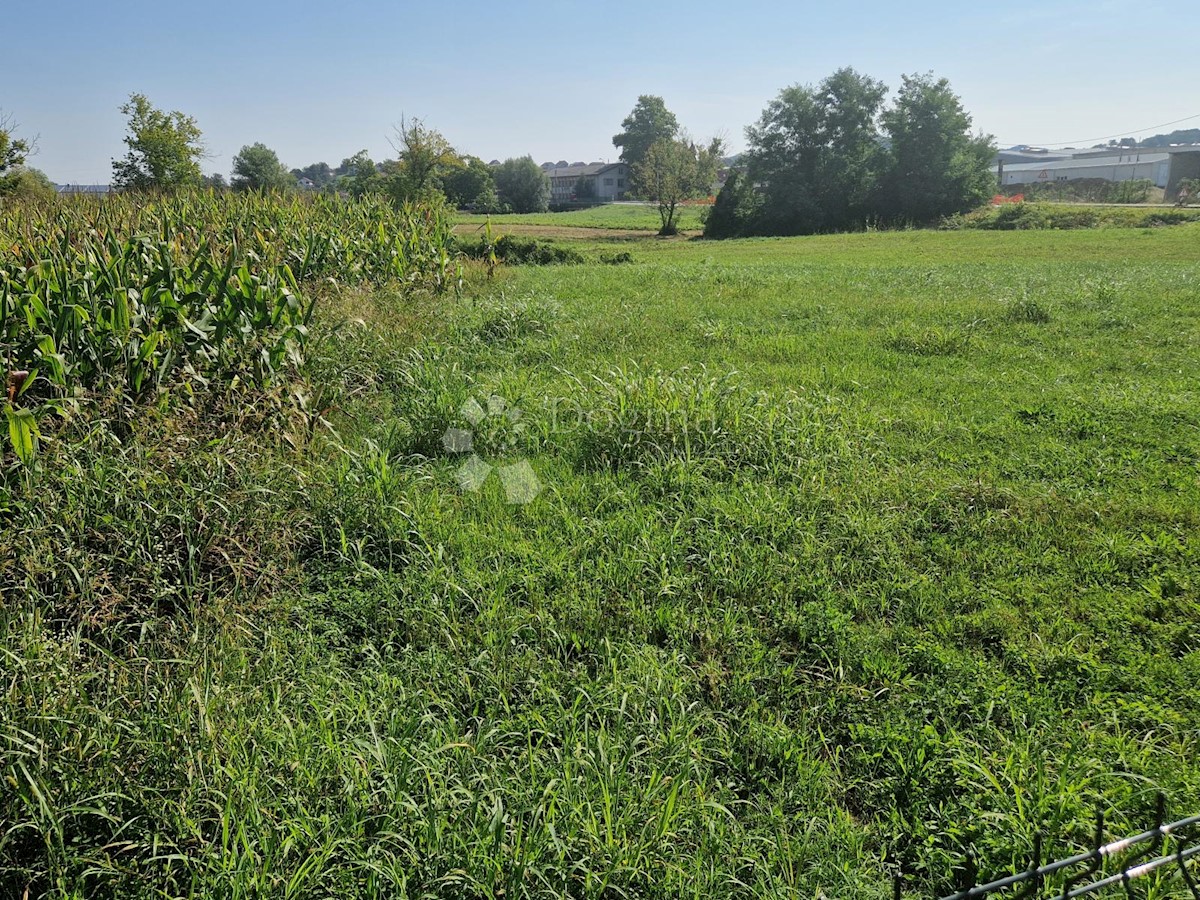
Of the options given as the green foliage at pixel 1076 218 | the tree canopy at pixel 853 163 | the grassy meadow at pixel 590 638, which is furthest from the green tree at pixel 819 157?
the grassy meadow at pixel 590 638

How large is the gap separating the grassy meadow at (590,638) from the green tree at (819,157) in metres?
39.9

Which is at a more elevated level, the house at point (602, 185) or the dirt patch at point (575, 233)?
the house at point (602, 185)

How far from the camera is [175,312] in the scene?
15.5ft

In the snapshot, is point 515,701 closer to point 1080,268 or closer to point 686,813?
point 686,813

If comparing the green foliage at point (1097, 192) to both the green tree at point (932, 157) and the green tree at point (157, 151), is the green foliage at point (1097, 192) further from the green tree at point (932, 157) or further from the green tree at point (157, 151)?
the green tree at point (157, 151)

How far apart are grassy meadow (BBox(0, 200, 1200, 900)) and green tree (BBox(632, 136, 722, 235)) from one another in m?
41.4

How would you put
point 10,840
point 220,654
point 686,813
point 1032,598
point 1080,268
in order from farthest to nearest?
point 1080,268 → point 1032,598 → point 220,654 → point 686,813 → point 10,840

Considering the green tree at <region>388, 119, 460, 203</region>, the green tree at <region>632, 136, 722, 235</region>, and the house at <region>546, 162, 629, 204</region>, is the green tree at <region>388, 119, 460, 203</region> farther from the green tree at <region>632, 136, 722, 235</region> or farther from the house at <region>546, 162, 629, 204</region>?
the house at <region>546, 162, 629, 204</region>

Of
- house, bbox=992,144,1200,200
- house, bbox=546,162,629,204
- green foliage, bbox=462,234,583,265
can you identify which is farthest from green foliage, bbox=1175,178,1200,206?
house, bbox=546,162,629,204

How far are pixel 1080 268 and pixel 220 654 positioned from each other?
18.0 meters

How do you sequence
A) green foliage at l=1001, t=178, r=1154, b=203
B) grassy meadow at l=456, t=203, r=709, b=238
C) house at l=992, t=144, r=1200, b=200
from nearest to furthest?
1. grassy meadow at l=456, t=203, r=709, b=238
2. green foliage at l=1001, t=178, r=1154, b=203
3. house at l=992, t=144, r=1200, b=200

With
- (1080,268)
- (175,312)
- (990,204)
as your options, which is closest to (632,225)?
(990,204)

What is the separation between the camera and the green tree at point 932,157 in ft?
140

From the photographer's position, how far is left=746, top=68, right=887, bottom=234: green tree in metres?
43.6
